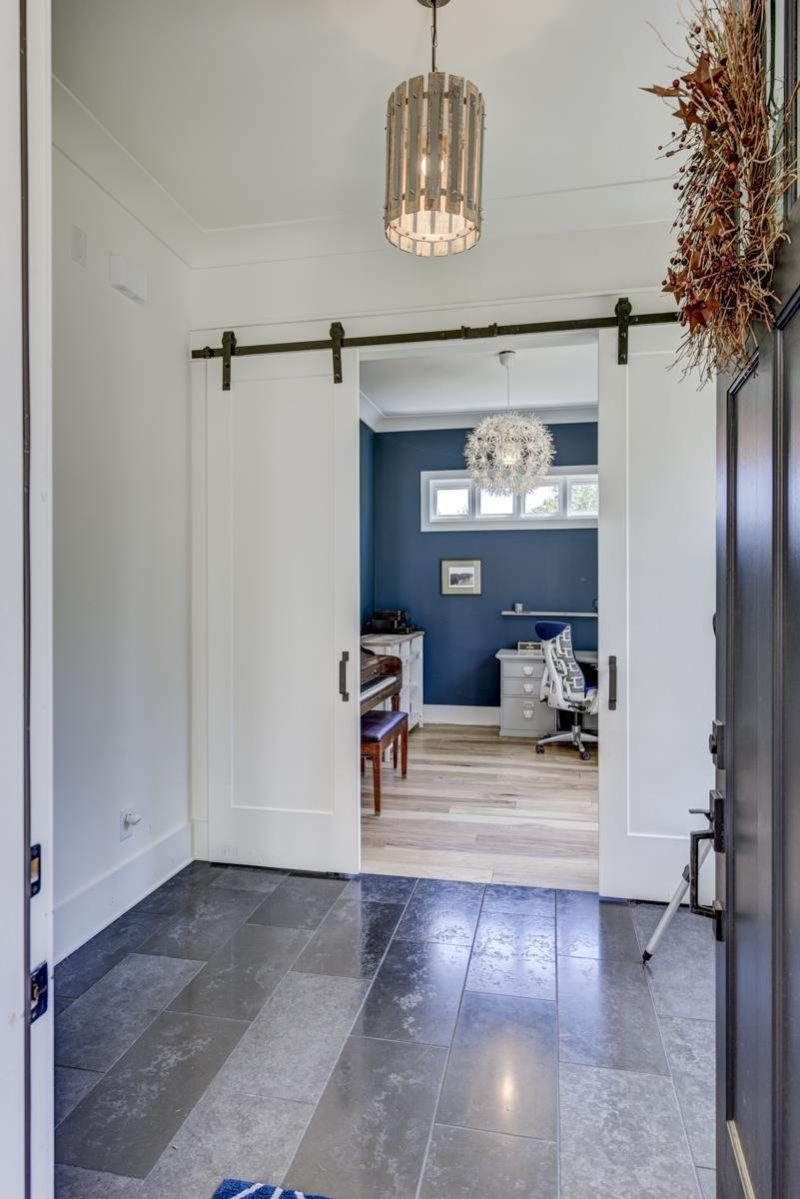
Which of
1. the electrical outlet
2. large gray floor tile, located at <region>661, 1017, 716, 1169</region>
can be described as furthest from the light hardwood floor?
the electrical outlet

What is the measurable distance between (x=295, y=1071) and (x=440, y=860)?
5.13 feet

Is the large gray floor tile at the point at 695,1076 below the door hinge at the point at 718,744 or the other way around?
below

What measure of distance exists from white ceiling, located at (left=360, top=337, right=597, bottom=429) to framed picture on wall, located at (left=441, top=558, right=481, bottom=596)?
1.39m

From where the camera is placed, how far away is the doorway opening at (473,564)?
5.41 m

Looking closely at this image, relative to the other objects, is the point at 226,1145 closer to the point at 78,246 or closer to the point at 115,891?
the point at 115,891

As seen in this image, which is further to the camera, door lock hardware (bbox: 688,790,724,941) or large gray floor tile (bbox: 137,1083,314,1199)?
large gray floor tile (bbox: 137,1083,314,1199)

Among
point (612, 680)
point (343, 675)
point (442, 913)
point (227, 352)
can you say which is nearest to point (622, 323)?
point (612, 680)

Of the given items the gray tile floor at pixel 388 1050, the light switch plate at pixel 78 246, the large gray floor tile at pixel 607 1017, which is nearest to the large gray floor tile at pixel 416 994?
the gray tile floor at pixel 388 1050

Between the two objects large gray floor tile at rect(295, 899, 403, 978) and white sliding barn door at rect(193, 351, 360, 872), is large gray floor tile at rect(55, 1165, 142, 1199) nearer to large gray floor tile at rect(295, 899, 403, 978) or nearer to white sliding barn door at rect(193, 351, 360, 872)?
large gray floor tile at rect(295, 899, 403, 978)

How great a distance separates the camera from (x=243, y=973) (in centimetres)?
242

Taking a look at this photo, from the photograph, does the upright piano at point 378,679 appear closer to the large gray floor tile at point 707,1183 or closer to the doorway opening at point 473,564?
the doorway opening at point 473,564

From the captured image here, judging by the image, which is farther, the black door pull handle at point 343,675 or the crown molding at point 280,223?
the black door pull handle at point 343,675

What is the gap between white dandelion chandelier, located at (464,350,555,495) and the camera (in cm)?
529

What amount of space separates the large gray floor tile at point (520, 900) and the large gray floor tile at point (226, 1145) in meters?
1.32
